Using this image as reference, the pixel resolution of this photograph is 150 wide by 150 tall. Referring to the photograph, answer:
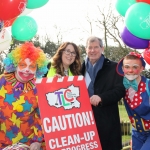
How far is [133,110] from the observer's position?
3842mm

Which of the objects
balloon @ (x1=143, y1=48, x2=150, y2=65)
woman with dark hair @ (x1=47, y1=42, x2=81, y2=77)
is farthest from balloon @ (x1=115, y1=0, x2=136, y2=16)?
woman with dark hair @ (x1=47, y1=42, x2=81, y2=77)

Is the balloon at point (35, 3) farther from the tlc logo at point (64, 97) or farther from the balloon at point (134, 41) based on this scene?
the tlc logo at point (64, 97)

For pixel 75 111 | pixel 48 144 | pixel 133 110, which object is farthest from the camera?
pixel 133 110

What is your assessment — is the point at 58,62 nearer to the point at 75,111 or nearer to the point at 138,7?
the point at 75,111

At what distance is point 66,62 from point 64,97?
20.5 inches

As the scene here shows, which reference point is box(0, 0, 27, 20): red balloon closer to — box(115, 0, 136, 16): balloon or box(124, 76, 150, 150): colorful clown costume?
box(115, 0, 136, 16): balloon

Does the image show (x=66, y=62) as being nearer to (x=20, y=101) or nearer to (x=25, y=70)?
(x=25, y=70)

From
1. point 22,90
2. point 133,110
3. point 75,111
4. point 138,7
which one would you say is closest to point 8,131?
point 22,90

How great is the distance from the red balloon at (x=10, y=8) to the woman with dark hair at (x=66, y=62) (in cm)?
74

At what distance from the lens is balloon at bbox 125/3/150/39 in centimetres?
350

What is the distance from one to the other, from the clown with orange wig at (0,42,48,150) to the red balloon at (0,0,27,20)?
40 cm

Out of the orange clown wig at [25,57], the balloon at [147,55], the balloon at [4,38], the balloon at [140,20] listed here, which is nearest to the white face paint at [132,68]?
the balloon at [147,55]

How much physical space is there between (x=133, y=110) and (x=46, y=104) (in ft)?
3.55

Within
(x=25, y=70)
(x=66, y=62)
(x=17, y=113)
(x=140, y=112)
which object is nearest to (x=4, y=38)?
(x=25, y=70)
